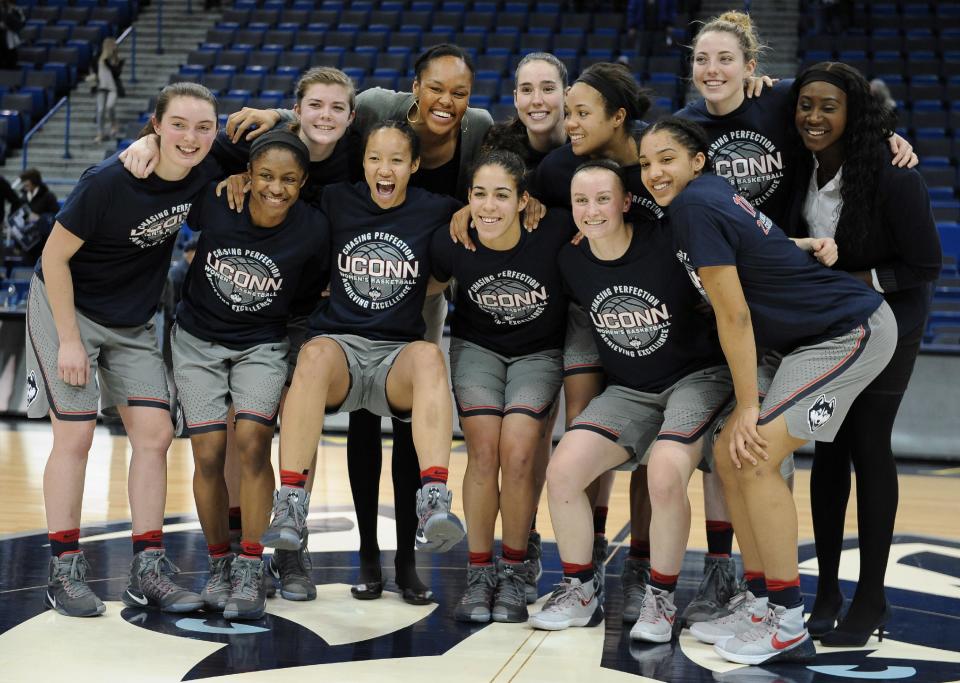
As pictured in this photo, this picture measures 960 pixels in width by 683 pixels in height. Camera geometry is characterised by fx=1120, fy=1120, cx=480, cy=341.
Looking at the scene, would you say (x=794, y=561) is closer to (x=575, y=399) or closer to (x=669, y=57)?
(x=575, y=399)

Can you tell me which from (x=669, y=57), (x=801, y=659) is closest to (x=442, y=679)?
(x=801, y=659)

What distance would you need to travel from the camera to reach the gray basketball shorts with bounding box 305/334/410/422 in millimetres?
3660

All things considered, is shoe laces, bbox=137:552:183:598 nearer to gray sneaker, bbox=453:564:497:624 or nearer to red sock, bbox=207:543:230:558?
red sock, bbox=207:543:230:558

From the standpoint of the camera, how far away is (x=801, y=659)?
10.5ft

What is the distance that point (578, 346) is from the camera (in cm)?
380

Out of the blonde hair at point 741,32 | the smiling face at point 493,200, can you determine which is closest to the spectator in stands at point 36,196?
the smiling face at point 493,200

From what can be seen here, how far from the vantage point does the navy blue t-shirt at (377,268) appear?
3734mm

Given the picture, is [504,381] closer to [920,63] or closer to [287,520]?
[287,520]

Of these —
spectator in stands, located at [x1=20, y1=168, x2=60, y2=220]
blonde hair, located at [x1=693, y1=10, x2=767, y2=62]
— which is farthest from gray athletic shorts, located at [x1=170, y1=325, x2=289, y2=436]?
spectator in stands, located at [x1=20, y1=168, x2=60, y2=220]

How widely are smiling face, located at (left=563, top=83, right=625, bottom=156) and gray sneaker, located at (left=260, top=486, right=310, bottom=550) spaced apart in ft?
4.83

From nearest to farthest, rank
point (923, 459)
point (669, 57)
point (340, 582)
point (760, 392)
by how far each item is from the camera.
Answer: point (760, 392), point (340, 582), point (923, 459), point (669, 57)

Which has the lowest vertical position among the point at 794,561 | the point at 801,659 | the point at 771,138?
the point at 801,659

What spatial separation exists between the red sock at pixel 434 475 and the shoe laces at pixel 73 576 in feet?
3.72

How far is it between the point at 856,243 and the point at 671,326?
24.2 inches
